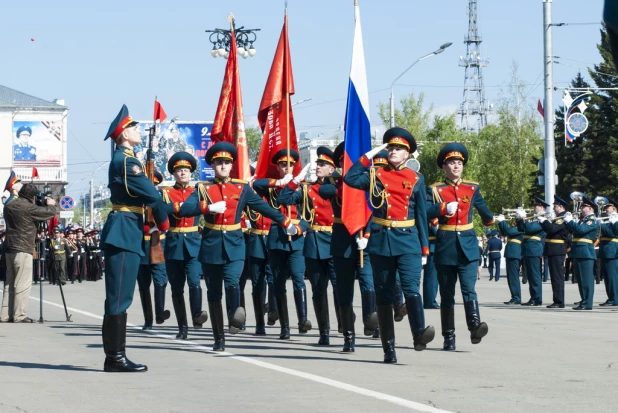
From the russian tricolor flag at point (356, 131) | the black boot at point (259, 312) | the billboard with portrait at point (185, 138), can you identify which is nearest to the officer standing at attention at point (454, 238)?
the russian tricolor flag at point (356, 131)

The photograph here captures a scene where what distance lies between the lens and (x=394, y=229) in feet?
35.1

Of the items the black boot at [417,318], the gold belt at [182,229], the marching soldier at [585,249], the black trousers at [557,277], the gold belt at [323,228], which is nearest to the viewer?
the black boot at [417,318]

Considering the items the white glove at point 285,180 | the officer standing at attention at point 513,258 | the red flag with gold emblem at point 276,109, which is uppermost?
the red flag with gold emblem at point 276,109

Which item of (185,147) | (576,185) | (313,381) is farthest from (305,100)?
Answer: (313,381)

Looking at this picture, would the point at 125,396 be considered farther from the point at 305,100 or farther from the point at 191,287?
the point at 305,100

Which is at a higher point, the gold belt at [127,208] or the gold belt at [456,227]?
the gold belt at [127,208]

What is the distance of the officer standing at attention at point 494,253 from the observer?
3887 cm

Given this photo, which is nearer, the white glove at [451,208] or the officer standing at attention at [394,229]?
the officer standing at attention at [394,229]

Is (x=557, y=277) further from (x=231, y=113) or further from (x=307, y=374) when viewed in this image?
(x=307, y=374)

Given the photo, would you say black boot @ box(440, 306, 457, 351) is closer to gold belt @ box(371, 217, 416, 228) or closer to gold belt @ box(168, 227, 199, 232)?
gold belt @ box(371, 217, 416, 228)

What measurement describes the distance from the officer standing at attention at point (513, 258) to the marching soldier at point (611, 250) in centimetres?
158

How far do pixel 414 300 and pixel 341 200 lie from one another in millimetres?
1686

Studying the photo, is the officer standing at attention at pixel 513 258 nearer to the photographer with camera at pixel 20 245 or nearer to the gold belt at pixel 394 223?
the photographer with camera at pixel 20 245

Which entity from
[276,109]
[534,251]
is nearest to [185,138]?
[534,251]
